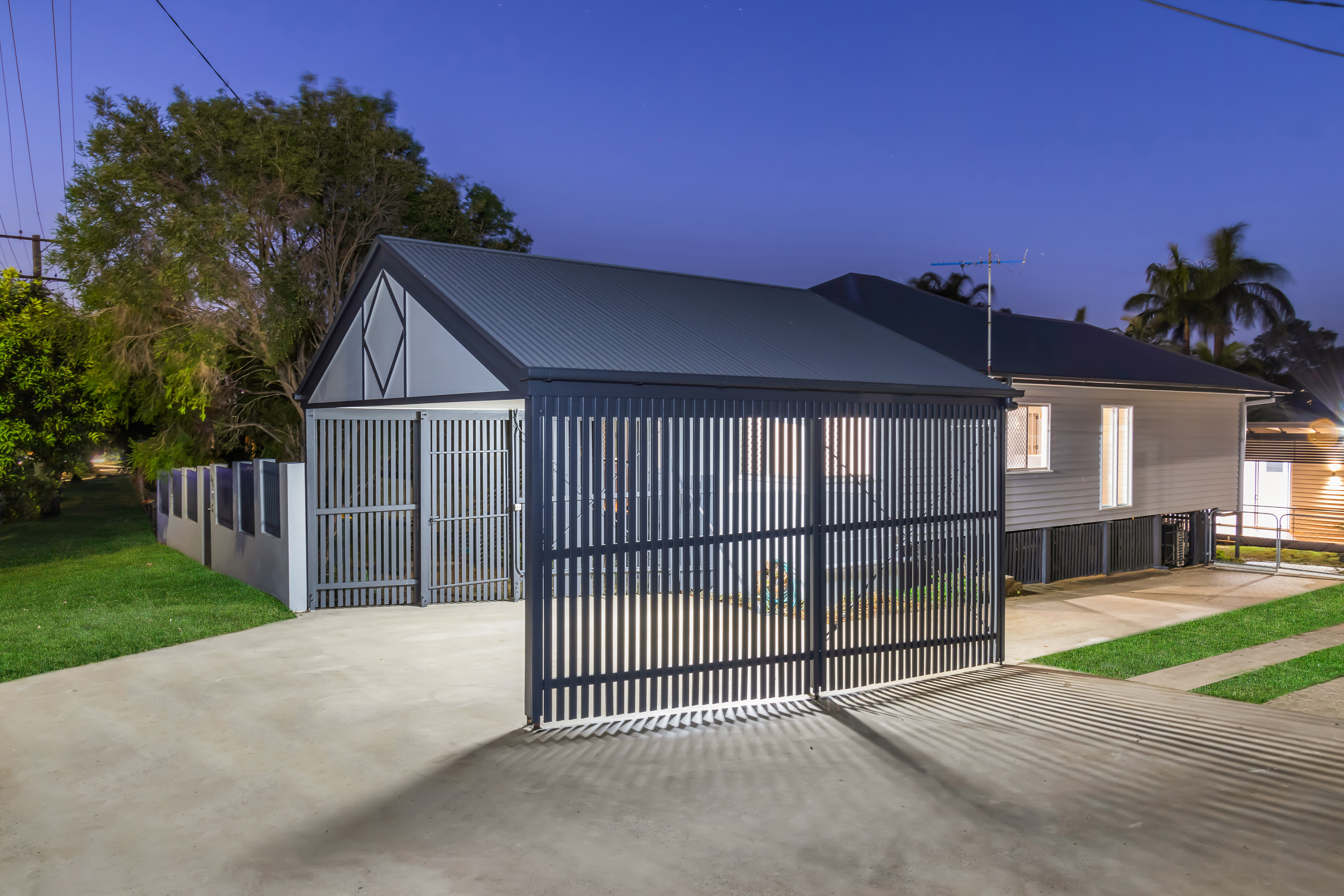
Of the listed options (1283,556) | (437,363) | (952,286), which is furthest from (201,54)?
(952,286)

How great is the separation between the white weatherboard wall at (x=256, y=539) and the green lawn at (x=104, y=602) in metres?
0.21

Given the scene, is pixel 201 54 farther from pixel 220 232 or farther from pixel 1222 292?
pixel 1222 292

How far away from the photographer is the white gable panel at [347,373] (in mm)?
10734

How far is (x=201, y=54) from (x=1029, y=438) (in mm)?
18579

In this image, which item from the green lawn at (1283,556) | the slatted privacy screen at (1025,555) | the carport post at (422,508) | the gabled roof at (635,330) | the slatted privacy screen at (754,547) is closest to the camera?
the slatted privacy screen at (754,547)

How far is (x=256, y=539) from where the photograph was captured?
40.8ft

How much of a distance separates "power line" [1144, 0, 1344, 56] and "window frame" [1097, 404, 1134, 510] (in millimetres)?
7468

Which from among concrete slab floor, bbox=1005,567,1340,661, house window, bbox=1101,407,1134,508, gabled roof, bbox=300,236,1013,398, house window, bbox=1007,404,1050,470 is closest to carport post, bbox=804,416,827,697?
gabled roof, bbox=300,236,1013,398

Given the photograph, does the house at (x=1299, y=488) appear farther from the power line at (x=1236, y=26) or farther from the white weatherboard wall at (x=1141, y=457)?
the power line at (x=1236, y=26)

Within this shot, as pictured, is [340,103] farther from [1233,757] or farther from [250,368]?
[1233,757]

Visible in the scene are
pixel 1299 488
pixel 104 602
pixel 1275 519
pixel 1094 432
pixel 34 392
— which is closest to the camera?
pixel 104 602

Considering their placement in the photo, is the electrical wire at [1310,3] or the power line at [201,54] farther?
the power line at [201,54]

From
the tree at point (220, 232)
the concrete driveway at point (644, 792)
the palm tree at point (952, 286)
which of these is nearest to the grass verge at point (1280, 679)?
the concrete driveway at point (644, 792)

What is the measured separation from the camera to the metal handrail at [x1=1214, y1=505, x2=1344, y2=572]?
63.6ft
